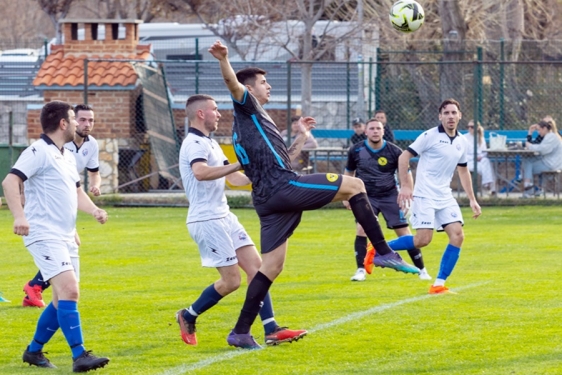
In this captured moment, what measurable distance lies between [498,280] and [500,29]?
20.3m

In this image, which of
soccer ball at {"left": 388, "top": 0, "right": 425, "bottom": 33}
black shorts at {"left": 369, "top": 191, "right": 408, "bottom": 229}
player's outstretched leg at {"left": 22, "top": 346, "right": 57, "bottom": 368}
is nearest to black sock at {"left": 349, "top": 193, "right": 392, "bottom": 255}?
player's outstretched leg at {"left": 22, "top": 346, "right": 57, "bottom": 368}

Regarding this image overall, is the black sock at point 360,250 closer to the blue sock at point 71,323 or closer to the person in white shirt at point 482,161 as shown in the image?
the blue sock at point 71,323

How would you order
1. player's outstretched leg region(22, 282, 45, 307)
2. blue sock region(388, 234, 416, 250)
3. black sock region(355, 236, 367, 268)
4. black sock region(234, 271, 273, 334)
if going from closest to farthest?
black sock region(234, 271, 273, 334), player's outstretched leg region(22, 282, 45, 307), blue sock region(388, 234, 416, 250), black sock region(355, 236, 367, 268)

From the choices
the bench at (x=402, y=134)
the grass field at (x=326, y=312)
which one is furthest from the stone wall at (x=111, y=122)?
the grass field at (x=326, y=312)

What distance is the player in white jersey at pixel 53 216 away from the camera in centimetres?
675

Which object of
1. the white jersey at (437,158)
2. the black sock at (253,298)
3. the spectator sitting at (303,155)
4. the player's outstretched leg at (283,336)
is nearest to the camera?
the black sock at (253,298)

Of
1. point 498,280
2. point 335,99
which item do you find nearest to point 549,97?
point 335,99

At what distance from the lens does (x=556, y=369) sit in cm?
677

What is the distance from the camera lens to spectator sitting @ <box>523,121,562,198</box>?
20750mm

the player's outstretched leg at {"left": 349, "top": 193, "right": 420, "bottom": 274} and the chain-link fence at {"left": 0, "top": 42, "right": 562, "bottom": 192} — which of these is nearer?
the player's outstretched leg at {"left": 349, "top": 193, "right": 420, "bottom": 274}

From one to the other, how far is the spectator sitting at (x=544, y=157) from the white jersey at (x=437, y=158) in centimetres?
1052

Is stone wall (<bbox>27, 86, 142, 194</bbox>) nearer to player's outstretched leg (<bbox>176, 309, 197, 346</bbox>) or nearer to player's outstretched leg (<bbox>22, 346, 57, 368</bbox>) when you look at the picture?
player's outstretched leg (<bbox>176, 309, 197, 346</bbox>)

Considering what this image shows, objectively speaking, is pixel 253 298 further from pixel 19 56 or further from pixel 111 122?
pixel 19 56

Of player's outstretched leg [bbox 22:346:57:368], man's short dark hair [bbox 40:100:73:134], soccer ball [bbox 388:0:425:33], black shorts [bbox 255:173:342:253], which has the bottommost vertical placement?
player's outstretched leg [bbox 22:346:57:368]
